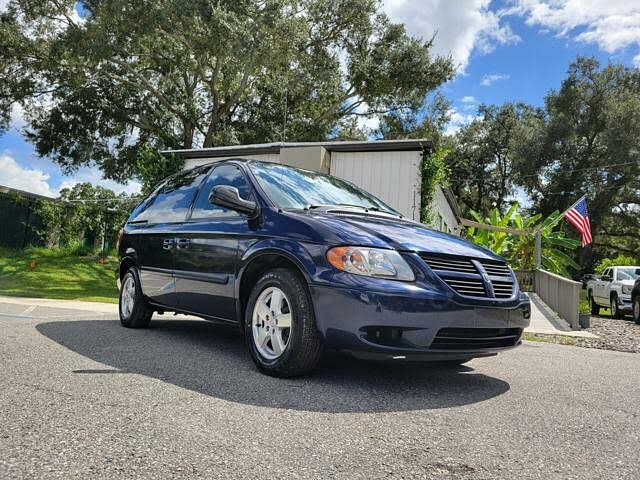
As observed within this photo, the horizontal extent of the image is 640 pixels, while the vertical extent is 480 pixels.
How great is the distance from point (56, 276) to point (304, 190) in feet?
42.1

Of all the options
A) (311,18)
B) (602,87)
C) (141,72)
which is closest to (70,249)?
(141,72)

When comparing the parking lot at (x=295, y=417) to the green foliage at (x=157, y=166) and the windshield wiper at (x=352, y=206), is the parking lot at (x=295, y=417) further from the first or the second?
the green foliage at (x=157, y=166)

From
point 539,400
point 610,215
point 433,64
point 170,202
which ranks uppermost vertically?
point 433,64

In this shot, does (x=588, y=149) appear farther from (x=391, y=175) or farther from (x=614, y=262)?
(x=391, y=175)

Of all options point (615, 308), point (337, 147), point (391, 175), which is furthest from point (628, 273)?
point (337, 147)

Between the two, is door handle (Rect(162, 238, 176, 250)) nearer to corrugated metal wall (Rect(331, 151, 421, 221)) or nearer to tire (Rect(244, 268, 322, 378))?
tire (Rect(244, 268, 322, 378))

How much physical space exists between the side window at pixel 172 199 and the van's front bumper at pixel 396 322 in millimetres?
2327

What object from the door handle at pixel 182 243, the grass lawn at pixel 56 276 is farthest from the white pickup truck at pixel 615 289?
the door handle at pixel 182 243

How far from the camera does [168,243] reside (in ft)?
18.0

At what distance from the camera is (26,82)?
23.8m

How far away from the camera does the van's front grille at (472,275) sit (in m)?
3.75

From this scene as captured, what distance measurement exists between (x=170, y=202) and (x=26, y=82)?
21.8m

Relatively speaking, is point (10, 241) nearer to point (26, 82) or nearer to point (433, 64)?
point (26, 82)

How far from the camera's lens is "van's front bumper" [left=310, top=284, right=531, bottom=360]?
354cm
